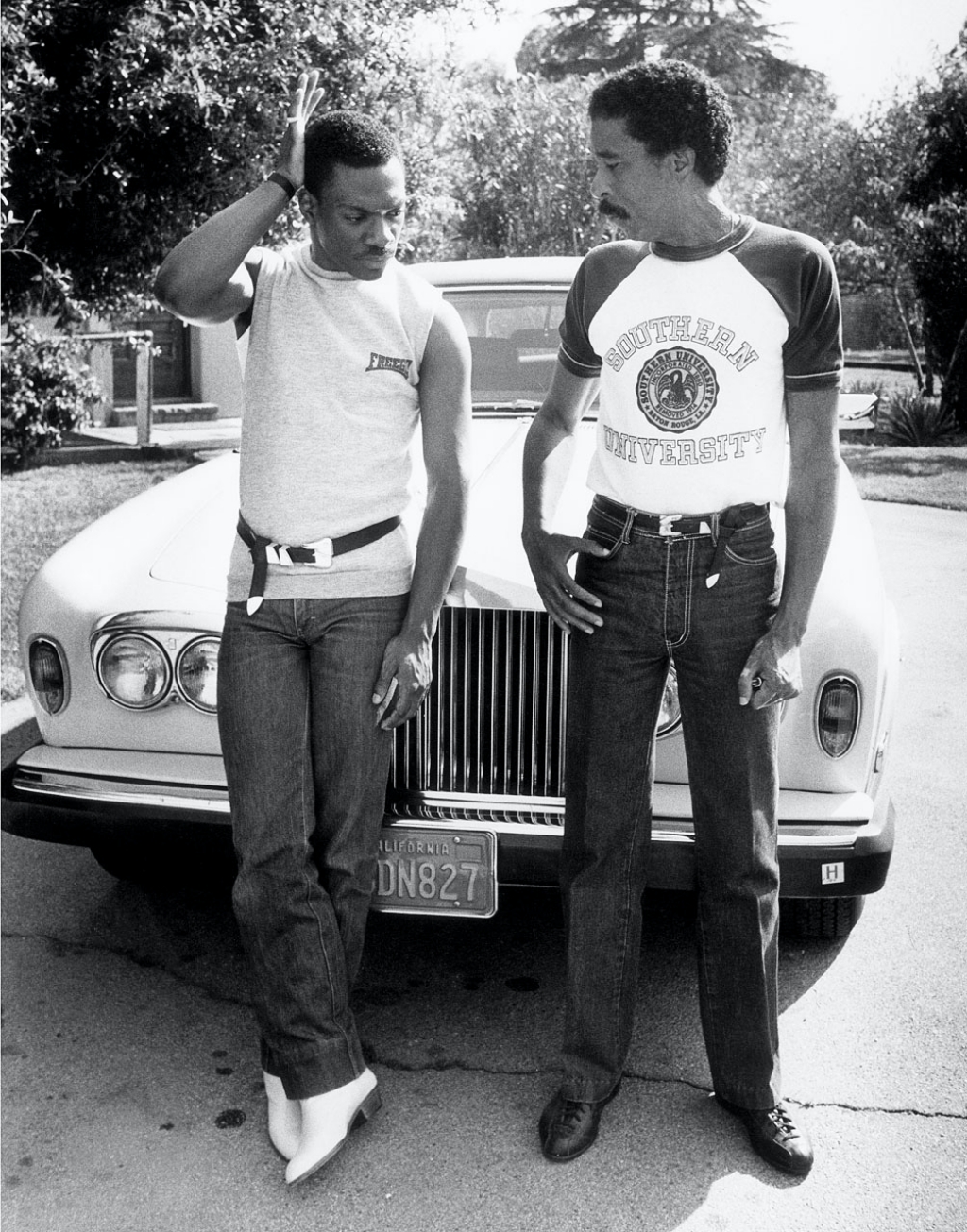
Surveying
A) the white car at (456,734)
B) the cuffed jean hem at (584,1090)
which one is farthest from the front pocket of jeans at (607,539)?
the cuffed jean hem at (584,1090)

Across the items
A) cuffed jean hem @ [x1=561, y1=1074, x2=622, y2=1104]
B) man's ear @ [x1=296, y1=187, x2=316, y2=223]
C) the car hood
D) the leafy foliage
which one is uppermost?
the leafy foliage


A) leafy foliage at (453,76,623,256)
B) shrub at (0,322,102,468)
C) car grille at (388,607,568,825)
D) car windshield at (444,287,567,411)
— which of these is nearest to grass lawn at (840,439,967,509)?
shrub at (0,322,102,468)

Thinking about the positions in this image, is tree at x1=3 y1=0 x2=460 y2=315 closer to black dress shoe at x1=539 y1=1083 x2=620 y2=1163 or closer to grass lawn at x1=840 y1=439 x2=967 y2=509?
grass lawn at x1=840 y1=439 x2=967 y2=509

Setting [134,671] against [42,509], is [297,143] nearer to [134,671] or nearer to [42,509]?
[134,671]

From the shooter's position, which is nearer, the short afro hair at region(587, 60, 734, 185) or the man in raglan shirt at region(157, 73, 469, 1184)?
the short afro hair at region(587, 60, 734, 185)

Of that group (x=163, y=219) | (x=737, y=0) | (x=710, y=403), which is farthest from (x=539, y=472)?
(x=737, y=0)

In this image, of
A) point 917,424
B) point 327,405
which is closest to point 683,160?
point 327,405

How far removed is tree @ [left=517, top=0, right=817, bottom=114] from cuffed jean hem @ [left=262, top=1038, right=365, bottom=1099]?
3372cm

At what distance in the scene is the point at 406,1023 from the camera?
127 inches

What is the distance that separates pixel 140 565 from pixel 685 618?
4.73 feet

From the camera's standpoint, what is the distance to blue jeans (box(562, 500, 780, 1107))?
2.54 metres

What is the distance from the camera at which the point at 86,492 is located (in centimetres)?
1074

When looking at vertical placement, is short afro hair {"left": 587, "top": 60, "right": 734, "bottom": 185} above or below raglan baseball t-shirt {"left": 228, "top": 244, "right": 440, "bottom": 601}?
above

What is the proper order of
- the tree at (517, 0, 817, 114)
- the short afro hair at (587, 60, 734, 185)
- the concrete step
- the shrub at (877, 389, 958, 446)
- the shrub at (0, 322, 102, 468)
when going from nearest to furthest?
the short afro hair at (587, 60, 734, 185) < the shrub at (0, 322, 102, 468) < the shrub at (877, 389, 958, 446) < the concrete step < the tree at (517, 0, 817, 114)
